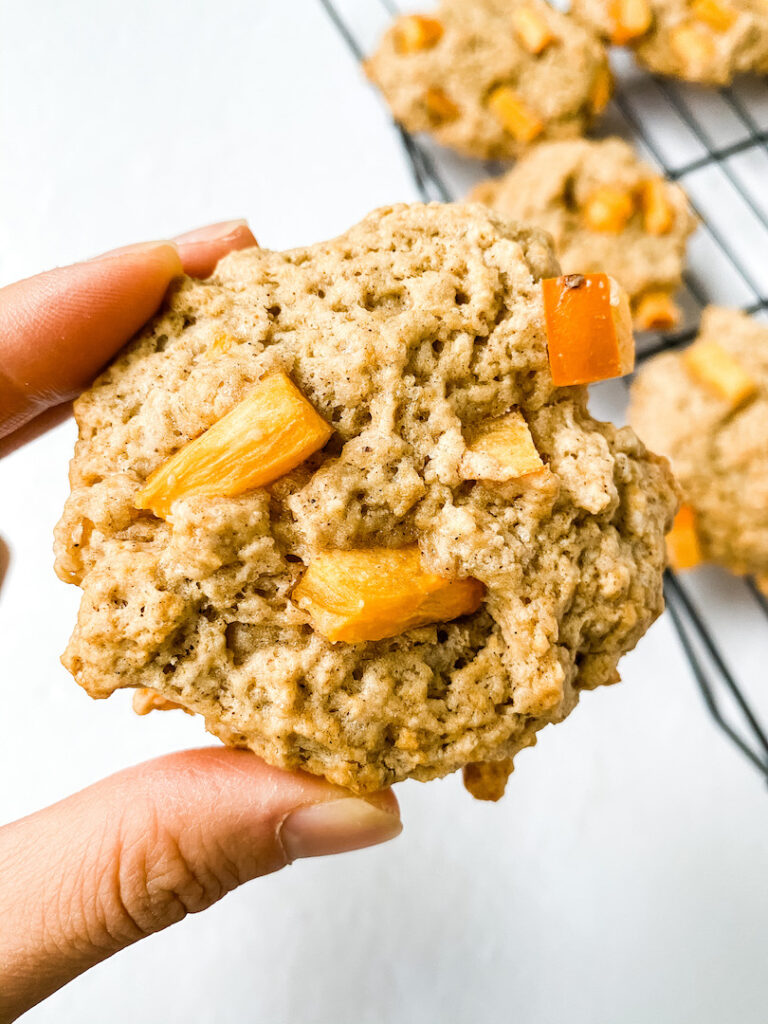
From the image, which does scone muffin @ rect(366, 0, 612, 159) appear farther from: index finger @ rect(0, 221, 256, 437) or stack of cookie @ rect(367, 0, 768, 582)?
index finger @ rect(0, 221, 256, 437)

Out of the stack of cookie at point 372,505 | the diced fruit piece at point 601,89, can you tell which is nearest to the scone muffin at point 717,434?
the diced fruit piece at point 601,89

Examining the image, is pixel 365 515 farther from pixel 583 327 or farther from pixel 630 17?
pixel 630 17

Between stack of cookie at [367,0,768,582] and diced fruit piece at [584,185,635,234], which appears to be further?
diced fruit piece at [584,185,635,234]

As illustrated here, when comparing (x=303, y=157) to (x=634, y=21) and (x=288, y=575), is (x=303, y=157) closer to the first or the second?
(x=634, y=21)

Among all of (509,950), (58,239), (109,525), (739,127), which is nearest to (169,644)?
(109,525)

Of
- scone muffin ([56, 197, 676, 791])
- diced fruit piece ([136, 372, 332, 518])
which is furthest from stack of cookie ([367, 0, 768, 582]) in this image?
diced fruit piece ([136, 372, 332, 518])

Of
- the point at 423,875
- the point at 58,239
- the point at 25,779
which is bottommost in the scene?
the point at 423,875
